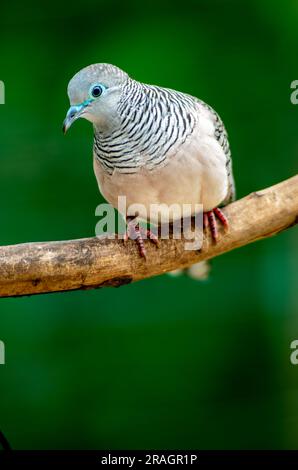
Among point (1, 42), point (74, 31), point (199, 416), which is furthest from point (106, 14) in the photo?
point (199, 416)

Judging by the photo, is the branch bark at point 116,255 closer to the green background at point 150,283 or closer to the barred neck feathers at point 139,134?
the barred neck feathers at point 139,134

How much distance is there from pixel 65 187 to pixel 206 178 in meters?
1.06

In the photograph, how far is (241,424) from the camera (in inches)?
108

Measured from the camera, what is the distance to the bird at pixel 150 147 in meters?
1.63

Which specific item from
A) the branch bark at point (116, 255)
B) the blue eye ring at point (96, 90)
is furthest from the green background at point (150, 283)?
the blue eye ring at point (96, 90)

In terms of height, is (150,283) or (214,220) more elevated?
(150,283)

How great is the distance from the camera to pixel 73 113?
151cm

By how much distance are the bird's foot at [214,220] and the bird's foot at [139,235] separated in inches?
6.5

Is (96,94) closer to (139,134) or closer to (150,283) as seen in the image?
(139,134)

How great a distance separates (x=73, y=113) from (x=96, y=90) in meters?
0.08

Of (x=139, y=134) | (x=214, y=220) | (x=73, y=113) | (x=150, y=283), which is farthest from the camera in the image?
(x=150, y=283)

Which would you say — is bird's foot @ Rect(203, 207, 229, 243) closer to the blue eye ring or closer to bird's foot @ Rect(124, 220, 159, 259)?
bird's foot @ Rect(124, 220, 159, 259)

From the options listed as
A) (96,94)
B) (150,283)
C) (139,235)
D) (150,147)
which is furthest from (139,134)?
(150,283)
